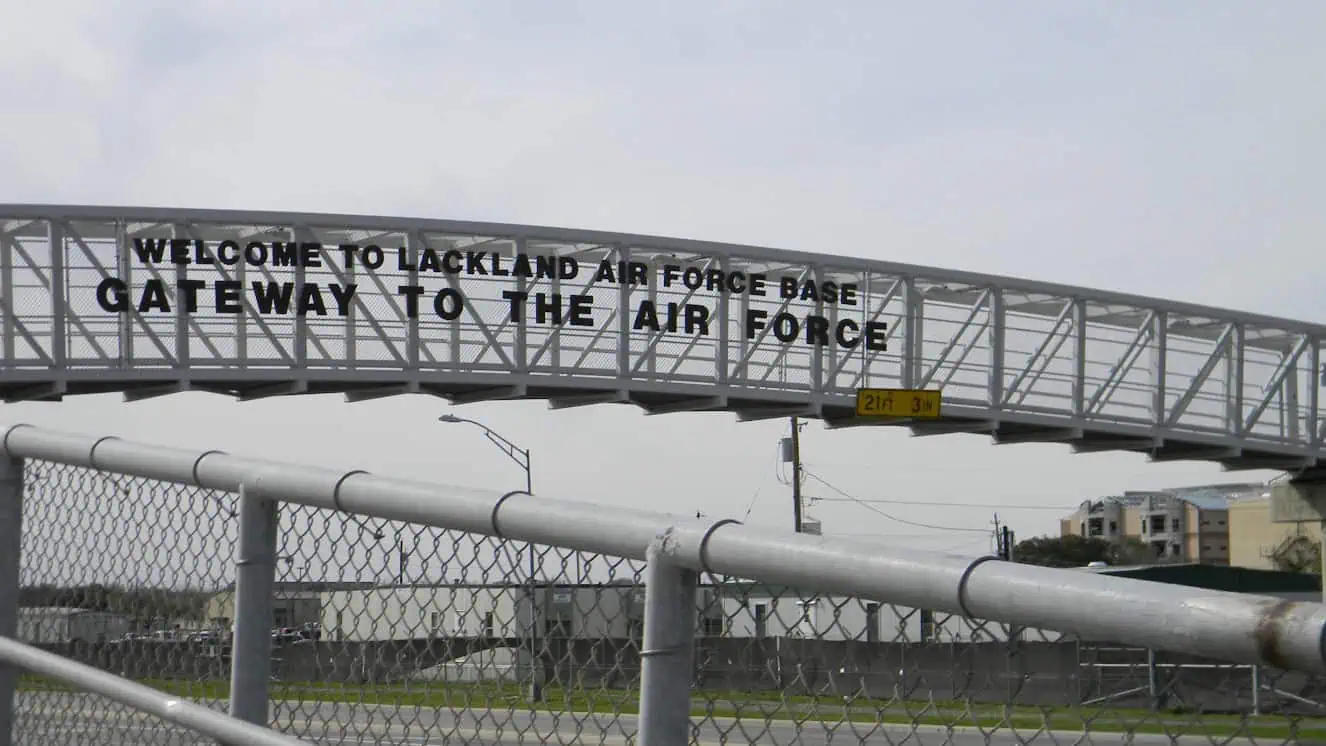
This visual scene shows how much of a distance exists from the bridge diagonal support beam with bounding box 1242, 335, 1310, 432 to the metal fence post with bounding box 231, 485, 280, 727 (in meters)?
39.9

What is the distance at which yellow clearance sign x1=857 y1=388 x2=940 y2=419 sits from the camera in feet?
122

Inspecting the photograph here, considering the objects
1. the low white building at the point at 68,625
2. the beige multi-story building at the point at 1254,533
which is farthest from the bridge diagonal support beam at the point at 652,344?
the beige multi-story building at the point at 1254,533

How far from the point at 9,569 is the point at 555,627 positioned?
277 cm

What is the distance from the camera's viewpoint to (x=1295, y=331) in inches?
1668

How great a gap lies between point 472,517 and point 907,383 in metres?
35.6

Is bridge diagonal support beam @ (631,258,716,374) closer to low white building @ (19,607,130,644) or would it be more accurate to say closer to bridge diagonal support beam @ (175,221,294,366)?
bridge diagonal support beam @ (175,221,294,366)

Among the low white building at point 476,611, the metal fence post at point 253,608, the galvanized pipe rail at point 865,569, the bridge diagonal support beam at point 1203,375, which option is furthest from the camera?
the bridge diagonal support beam at point 1203,375

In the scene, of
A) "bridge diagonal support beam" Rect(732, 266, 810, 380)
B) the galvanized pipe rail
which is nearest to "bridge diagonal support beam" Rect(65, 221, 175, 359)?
"bridge diagonal support beam" Rect(732, 266, 810, 380)

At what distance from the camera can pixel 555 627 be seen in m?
3.54

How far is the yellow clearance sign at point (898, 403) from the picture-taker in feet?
122

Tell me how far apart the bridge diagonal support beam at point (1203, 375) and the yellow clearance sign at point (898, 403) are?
684 cm

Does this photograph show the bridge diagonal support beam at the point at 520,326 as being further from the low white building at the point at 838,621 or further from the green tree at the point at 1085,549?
the green tree at the point at 1085,549

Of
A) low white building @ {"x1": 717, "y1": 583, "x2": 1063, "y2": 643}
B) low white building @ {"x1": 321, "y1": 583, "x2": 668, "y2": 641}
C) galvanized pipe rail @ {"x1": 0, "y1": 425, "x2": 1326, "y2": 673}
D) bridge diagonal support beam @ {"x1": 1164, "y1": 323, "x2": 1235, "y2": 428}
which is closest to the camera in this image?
galvanized pipe rail @ {"x1": 0, "y1": 425, "x2": 1326, "y2": 673}

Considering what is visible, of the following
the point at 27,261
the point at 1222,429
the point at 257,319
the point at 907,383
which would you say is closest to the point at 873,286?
the point at 907,383
